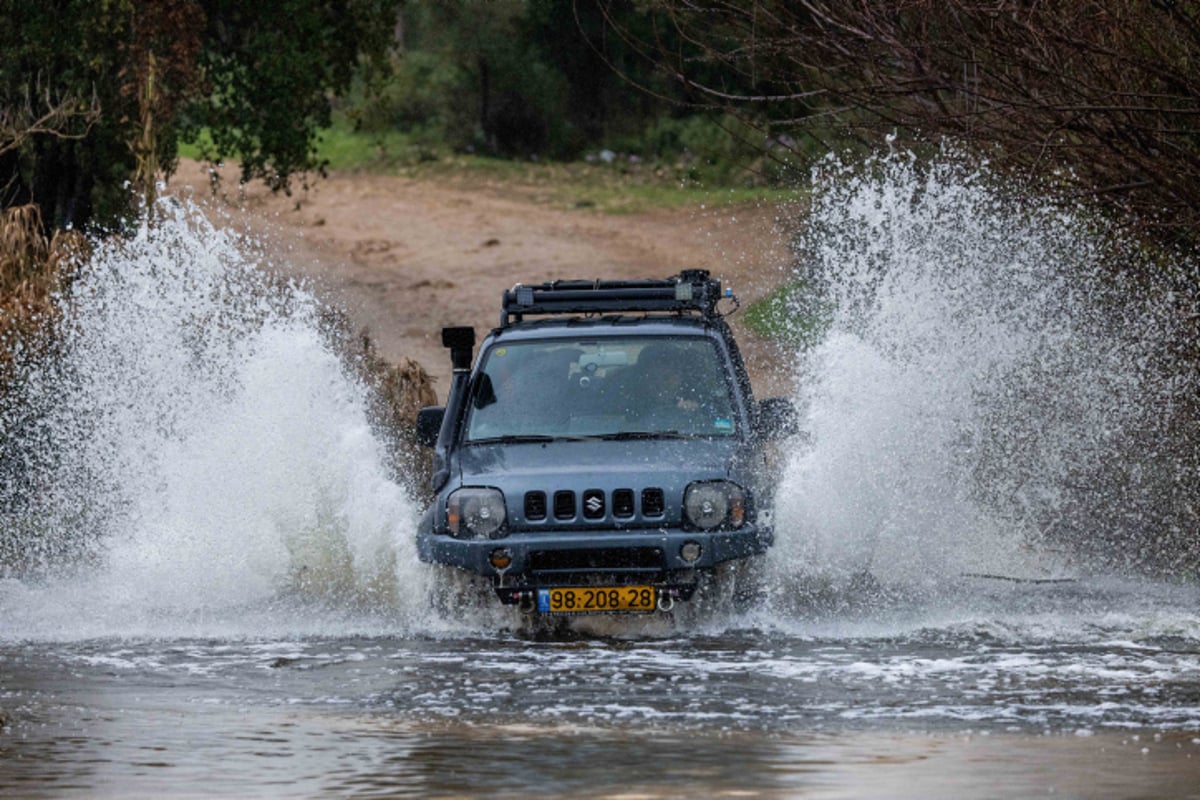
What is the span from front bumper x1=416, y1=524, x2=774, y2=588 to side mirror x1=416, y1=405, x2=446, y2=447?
1216 millimetres

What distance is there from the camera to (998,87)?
13.0m

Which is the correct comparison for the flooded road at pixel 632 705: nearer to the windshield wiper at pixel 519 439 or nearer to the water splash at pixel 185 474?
the water splash at pixel 185 474

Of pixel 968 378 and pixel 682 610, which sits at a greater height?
pixel 968 378

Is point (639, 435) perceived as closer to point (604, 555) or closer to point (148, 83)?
point (604, 555)

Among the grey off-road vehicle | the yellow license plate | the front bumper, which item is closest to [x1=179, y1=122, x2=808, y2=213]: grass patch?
the grey off-road vehicle

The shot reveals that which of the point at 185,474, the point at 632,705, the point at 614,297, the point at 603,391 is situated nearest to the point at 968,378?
the point at 614,297

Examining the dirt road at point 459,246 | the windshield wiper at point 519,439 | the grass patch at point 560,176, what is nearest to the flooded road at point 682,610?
the windshield wiper at point 519,439

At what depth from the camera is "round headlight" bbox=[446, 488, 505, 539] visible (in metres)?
11.4

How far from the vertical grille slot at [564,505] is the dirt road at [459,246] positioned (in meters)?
12.7

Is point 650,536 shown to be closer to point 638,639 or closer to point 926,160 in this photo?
point 638,639

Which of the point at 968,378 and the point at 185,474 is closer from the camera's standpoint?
the point at 185,474

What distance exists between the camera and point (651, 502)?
1137 cm

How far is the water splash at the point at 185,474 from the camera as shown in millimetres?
12984

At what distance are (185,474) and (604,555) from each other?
13.3ft
